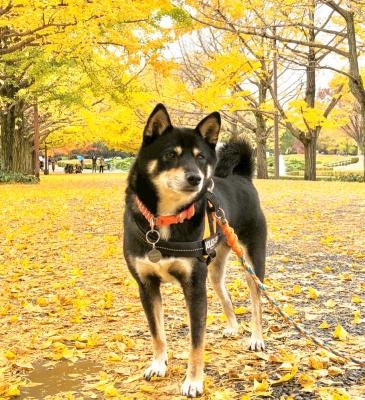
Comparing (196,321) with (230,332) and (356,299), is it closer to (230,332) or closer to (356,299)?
(230,332)

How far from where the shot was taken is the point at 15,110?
23.6 metres

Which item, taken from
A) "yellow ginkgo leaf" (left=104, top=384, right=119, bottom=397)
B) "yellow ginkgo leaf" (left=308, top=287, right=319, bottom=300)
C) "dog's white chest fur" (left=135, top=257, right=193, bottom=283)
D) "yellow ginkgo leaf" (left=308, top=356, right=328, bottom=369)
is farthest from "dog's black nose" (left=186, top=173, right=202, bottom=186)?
"yellow ginkgo leaf" (left=308, top=287, right=319, bottom=300)

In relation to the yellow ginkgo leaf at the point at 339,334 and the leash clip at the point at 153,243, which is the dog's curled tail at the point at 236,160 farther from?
the yellow ginkgo leaf at the point at 339,334

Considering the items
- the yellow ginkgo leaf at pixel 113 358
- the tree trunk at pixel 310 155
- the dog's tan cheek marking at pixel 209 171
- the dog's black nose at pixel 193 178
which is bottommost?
the yellow ginkgo leaf at pixel 113 358

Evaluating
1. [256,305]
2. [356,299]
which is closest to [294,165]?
[356,299]

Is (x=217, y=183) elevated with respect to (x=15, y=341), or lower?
elevated

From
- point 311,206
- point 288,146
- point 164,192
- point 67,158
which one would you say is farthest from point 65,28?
point 67,158

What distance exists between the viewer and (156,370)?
3.27 meters

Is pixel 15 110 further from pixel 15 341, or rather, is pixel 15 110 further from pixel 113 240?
pixel 15 341

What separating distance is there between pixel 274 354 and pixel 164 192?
1.60 metres

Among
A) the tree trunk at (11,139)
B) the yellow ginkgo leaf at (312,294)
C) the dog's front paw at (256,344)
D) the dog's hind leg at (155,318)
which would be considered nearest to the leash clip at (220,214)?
the dog's hind leg at (155,318)

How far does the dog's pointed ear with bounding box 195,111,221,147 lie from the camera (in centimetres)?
302

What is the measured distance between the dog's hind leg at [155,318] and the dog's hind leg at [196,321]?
24 centimetres

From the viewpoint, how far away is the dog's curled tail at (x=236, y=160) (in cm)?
388
